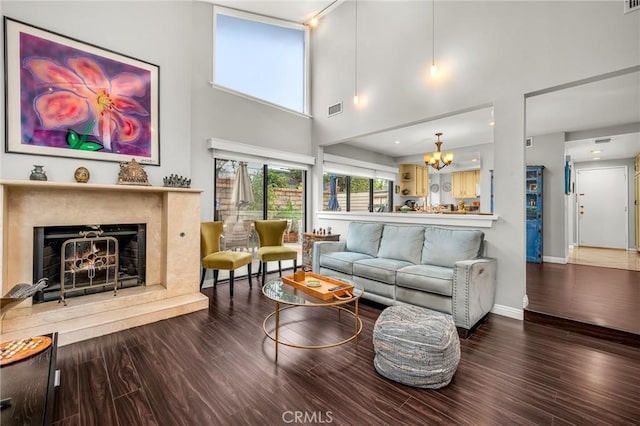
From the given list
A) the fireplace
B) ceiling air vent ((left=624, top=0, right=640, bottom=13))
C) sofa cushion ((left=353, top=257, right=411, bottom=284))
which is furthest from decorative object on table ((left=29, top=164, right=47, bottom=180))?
ceiling air vent ((left=624, top=0, right=640, bottom=13))

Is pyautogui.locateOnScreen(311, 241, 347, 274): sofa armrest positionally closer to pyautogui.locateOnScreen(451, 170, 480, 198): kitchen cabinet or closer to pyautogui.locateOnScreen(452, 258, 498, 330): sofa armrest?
pyautogui.locateOnScreen(452, 258, 498, 330): sofa armrest

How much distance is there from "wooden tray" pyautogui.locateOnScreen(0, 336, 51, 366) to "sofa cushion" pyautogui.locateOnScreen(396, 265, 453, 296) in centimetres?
297

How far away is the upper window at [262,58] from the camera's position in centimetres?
461

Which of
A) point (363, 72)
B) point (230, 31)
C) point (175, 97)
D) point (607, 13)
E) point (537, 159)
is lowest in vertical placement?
point (537, 159)

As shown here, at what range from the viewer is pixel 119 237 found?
331 centimetres

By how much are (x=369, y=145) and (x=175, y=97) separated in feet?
14.3

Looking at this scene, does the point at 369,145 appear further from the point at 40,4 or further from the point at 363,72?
the point at 40,4

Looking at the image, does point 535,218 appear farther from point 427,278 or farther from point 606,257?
point 427,278

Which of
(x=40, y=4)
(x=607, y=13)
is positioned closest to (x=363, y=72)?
(x=607, y=13)

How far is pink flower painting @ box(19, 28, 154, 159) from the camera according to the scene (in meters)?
2.73

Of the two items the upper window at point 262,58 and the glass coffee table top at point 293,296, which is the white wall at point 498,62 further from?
the glass coffee table top at point 293,296

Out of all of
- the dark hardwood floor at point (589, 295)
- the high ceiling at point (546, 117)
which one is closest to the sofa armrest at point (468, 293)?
the dark hardwood floor at point (589, 295)

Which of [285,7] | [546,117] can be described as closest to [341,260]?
[546,117]

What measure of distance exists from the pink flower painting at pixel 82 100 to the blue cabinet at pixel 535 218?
708cm
